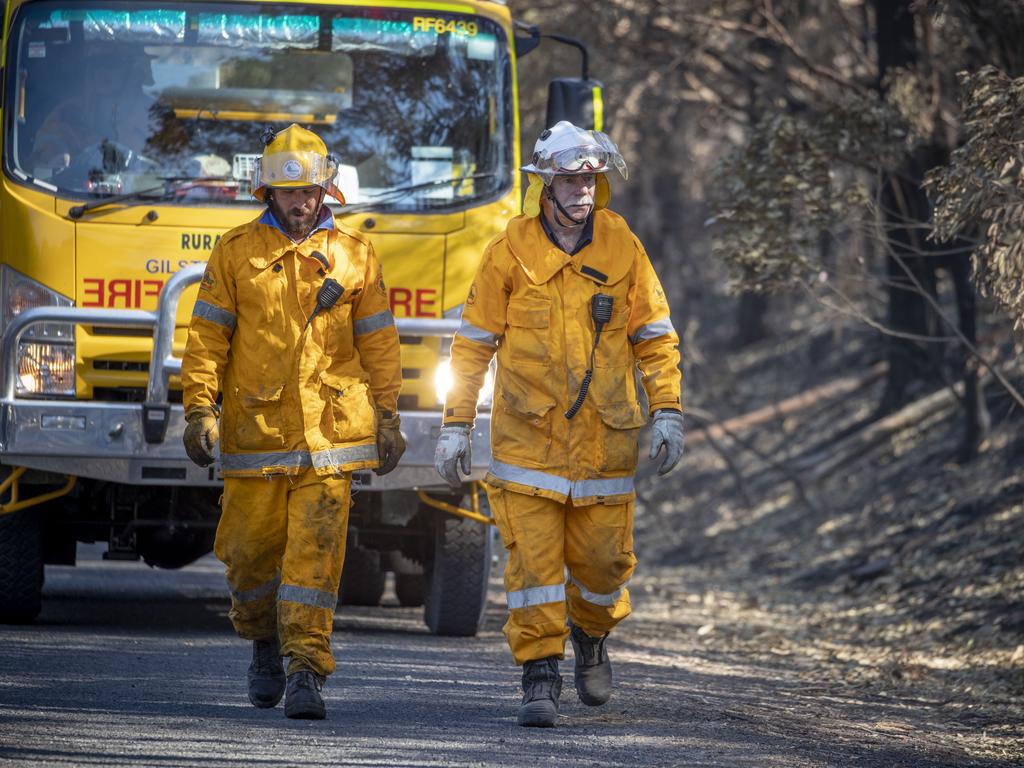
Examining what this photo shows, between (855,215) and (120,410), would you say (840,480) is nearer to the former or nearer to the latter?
(855,215)

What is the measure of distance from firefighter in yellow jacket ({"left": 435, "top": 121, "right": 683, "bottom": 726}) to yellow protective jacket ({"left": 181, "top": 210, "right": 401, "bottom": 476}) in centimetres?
41

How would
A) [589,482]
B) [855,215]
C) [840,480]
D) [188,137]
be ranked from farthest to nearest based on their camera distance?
[840,480] → [855,215] → [188,137] → [589,482]

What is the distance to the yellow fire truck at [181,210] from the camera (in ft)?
25.5

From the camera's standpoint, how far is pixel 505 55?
863cm

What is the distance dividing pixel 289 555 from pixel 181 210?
2.58 m

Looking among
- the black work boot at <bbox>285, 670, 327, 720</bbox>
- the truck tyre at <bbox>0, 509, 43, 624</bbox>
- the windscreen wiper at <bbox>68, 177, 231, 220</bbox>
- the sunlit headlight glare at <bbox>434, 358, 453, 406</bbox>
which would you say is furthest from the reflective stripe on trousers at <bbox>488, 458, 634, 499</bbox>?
the truck tyre at <bbox>0, 509, 43, 624</bbox>

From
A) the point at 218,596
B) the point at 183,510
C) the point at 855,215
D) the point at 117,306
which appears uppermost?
the point at 855,215

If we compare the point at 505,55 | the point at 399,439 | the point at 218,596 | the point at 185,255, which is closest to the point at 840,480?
the point at 218,596

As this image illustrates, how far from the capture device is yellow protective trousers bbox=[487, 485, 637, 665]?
19.8 feet

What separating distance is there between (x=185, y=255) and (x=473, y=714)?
2.78 meters

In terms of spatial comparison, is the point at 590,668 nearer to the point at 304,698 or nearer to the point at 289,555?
the point at 304,698

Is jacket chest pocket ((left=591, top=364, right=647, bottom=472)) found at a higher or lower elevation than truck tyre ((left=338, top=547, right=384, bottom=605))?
higher

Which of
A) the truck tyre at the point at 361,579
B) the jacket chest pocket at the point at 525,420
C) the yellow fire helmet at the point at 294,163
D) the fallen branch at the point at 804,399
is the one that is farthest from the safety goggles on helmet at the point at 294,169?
the fallen branch at the point at 804,399

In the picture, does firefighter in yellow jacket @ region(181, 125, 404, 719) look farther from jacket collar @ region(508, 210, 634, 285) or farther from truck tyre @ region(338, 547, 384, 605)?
truck tyre @ region(338, 547, 384, 605)
